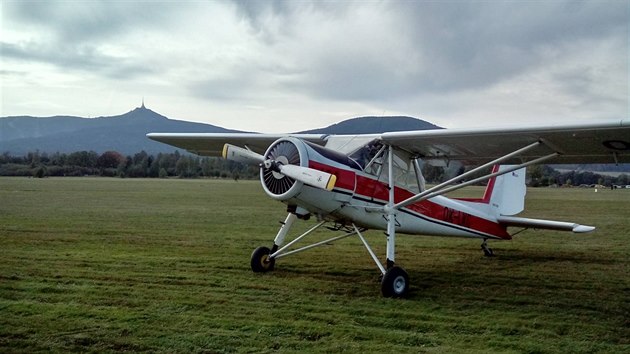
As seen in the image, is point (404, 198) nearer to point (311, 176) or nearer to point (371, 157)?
point (371, 157)

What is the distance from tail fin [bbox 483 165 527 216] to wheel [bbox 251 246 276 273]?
15.5 ft

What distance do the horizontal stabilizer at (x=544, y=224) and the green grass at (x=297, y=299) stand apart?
0.76 metres

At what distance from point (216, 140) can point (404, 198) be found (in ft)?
12.7

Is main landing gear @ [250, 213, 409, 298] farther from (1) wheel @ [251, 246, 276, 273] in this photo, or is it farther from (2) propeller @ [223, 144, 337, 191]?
(2) propeller @ [223, 144, 337, 191]

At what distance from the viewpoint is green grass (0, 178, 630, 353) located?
5297mm

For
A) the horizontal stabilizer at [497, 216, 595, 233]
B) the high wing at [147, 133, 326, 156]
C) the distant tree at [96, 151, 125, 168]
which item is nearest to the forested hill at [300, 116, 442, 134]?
the high wing at [147, 133, 326, 156]

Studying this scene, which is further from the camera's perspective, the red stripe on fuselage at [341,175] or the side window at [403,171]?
the side window at [403,171]

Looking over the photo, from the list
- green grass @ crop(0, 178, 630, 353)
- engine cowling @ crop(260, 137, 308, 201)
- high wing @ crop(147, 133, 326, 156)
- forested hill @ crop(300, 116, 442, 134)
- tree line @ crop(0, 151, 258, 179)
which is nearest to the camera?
green grass @ crop(0, 178, 630, 353)

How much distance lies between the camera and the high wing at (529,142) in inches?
280

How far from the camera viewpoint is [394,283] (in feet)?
24.6

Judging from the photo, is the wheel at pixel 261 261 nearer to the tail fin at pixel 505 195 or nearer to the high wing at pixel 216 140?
the high wing at pixel 216 140

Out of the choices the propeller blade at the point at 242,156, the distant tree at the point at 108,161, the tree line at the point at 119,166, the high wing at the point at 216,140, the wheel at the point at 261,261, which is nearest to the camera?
the propeller blade at the point at 242,156

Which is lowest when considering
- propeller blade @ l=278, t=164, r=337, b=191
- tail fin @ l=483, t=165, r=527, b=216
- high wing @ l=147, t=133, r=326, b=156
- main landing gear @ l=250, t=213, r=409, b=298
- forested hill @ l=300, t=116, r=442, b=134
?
main landing gear @ l=250, t=213, r=409, b=298

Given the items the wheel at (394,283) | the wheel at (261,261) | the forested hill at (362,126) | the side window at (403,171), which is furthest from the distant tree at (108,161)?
the wheel at (394,283)
